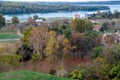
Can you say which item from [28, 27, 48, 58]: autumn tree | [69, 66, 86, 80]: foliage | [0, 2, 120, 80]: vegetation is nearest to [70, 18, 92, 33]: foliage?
[0, 2, 120, 80]: vegetation

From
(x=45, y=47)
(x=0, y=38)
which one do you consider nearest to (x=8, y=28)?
(x=0, y=38)

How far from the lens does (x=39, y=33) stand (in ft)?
50.3

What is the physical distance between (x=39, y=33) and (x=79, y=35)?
230 centimetres

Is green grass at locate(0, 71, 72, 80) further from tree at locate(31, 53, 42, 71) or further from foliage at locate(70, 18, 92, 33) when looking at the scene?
foliage at locate(70, 18, 92, 33)

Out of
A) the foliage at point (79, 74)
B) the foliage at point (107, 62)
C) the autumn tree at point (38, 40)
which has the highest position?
the autumn tree at point (38, 40)

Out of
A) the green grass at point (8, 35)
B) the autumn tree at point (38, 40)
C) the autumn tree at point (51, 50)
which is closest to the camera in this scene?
the autumn tree at point (51, 50)

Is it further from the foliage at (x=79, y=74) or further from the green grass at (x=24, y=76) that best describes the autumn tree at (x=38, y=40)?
the green grass at (x=24, y=76)

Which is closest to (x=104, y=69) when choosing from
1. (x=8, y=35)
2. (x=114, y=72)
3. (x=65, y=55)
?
(x=114, y=72)

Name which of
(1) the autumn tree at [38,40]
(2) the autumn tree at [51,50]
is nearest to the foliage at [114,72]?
(2) the autumn tree at [51,50]

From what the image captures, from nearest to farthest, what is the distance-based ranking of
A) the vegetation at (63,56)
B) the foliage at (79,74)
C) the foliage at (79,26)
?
the foliage at (79,74) < the vegetation at (63,56) < the foliage at (79,26)

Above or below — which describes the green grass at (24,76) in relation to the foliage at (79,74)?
above

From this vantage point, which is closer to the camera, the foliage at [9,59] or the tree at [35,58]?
the foliage at [9,59]

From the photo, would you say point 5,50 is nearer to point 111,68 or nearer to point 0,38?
point 111,68

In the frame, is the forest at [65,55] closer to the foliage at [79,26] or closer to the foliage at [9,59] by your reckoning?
the foliage at [9,59]
